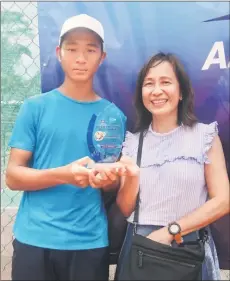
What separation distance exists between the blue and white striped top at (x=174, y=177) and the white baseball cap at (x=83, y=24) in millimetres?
538

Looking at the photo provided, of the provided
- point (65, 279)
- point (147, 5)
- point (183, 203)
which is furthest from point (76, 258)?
point (147, 5)

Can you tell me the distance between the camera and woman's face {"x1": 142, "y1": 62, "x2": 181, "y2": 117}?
5.32ft

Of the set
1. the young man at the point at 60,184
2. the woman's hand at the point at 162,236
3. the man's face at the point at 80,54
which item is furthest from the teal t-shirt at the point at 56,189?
the woman's hand at the point at 162,236

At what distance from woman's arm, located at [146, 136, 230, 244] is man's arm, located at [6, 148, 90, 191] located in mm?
380

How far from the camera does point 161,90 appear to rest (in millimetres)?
1614

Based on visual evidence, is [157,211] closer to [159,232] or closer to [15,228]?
[159,232]

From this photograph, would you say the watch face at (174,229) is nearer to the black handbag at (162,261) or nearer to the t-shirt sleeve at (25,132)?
the black handbag at (162,261)

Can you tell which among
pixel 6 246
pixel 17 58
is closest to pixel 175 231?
pixel 17 58

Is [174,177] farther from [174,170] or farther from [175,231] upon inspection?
[175,231]

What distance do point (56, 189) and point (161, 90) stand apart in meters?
0.58

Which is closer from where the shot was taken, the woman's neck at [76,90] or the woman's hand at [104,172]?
the woman's hand at [104,172]

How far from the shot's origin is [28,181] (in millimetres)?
1598

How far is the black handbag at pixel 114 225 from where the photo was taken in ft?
5.84

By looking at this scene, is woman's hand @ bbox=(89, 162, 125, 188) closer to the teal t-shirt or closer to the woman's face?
the teal t-shirt
